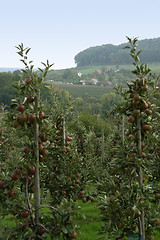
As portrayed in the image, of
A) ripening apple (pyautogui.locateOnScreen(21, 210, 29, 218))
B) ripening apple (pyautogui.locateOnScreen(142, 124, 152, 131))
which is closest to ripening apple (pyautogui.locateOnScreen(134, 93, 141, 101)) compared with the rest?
ripening apple (pyautogui.locateOnScreen(142, 124, 152, 131))

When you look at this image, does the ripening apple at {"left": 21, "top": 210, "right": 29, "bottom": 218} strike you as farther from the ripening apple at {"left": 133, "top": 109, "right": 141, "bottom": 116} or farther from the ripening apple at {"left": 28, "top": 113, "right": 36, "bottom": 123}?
the ripening apple at {"left": 133, "top": 109, "right": 141, "bottom": 116}

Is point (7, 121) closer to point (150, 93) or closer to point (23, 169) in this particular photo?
point (23, 169)

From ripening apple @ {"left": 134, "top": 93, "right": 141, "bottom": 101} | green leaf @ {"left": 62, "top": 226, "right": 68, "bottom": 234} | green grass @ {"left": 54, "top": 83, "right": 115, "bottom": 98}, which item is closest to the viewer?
green leaf @ {"left": 62, "top": 226, "right": 68, "bottom": 234}

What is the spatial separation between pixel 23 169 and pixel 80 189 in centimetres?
483

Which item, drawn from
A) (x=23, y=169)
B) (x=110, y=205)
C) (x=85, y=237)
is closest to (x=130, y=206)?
(x=110, y=205)

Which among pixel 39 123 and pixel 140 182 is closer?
pixel 39 123

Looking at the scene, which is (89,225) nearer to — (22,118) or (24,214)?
(24,214)

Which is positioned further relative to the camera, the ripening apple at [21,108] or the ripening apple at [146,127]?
the ripening apple at [146,127]

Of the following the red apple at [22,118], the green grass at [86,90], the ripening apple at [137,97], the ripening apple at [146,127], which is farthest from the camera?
the green grass at [86,90]

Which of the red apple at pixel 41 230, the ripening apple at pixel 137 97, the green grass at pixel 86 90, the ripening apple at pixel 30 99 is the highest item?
the ripening apple at pixel 30 99

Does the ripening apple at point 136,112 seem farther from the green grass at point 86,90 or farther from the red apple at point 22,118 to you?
the green grass at point 86,90

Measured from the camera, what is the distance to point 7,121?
3547 mm

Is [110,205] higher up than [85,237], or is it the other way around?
[110,205]

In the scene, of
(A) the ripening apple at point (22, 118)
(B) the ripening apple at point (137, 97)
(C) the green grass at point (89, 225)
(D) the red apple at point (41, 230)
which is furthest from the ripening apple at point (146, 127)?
(C) the green grass at point (89, 225)
